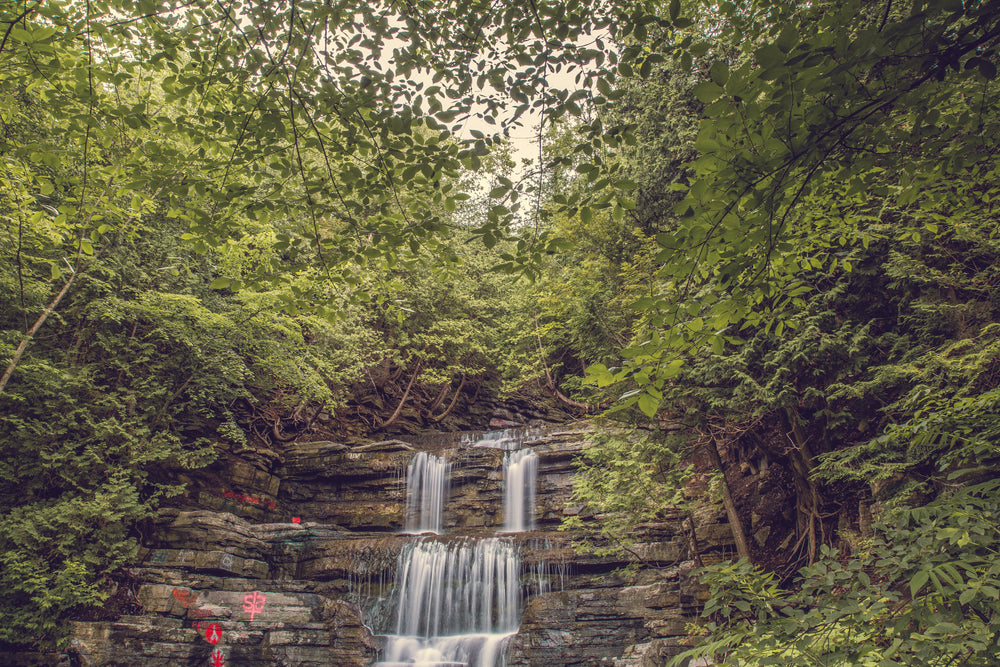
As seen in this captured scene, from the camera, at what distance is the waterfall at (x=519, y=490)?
11688mm

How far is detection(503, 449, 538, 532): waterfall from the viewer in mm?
11688

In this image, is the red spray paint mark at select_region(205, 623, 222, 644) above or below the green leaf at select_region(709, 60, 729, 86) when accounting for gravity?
below

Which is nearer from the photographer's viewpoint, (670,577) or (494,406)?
(670,577)

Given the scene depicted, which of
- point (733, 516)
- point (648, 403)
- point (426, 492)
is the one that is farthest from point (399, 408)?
point (648, 403)

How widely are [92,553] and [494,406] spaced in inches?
526

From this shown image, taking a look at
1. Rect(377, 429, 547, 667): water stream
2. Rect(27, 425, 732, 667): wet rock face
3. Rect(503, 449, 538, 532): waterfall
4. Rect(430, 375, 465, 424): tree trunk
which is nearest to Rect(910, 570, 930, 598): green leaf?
Rect(27, 425, 732, 667): wet rock face

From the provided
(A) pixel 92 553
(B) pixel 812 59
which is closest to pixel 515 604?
(A) pixel 92 553

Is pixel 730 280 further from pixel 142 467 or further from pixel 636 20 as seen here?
pixel 142 467

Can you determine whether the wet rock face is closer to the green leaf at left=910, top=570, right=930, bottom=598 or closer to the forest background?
the forest background

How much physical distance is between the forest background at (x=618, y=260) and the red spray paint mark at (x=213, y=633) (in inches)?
76.4

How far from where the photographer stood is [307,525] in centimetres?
1079

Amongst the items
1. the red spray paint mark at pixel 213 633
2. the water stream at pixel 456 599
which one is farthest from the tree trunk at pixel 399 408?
the red spray paint mark at pixel 213 633

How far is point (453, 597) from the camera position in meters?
9.14

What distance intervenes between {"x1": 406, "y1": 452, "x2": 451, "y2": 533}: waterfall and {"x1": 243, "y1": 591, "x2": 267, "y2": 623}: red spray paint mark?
4144mm
